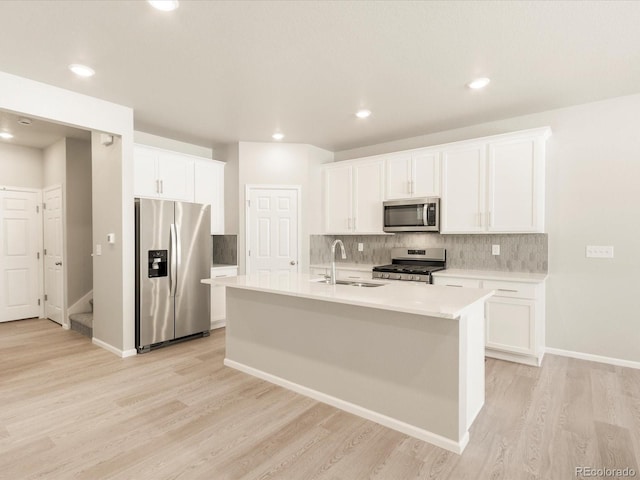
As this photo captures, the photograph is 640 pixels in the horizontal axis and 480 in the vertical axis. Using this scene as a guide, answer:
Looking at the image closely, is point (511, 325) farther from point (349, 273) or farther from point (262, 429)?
point (262, 429)

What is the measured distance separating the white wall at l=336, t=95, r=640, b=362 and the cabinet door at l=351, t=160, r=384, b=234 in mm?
1725

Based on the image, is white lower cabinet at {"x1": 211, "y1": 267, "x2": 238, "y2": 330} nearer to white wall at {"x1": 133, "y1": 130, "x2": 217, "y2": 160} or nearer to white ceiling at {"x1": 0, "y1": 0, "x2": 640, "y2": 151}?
white wall at {"x1": 133, "y1": 130, "x2": 217, "y2": 160}

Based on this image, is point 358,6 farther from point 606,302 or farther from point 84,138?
point 84,138

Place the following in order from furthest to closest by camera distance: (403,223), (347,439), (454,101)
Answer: (403,223)
(454,101)
(347,439)

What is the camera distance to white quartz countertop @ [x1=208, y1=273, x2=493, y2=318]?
1999 mm

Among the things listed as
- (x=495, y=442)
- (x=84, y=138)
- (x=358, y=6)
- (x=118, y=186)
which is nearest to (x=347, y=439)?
(x=495, y=442)

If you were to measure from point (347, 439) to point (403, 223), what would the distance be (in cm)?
284

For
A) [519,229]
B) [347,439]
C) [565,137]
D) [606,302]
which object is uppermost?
[565,137]

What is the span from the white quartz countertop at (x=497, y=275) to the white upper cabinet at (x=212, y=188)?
3.12 metres

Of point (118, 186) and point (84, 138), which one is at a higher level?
point (84, 138)

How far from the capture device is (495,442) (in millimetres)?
2201

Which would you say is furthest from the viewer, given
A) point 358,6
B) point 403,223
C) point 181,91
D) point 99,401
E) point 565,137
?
point 403,223

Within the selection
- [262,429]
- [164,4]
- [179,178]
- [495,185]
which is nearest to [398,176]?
[495,185]

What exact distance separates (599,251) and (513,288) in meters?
0.98
